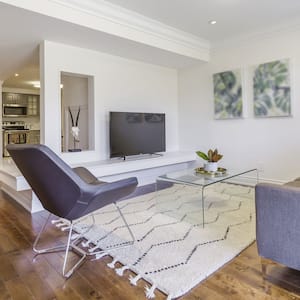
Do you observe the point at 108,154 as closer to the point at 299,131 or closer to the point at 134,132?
the point at 134,132

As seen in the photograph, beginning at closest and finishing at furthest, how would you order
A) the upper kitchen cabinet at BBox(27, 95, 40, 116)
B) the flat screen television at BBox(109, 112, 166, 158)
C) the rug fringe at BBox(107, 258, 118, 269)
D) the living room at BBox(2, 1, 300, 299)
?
1. the rug fringe at BBox(107, 258, 118, 269)
2. the living room at BBox(2, 1, 300, 299)
3. the flat screen television at BBox(109, 112, 166, 158)
4. the upper kitchen cabinet at BBox(27, 95, 40, 116)

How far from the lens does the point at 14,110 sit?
863cm

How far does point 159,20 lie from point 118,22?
0.66 m

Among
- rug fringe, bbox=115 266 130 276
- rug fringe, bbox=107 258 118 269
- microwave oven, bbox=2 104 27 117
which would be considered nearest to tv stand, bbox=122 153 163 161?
rug fringe, bbox=107 258 118 269

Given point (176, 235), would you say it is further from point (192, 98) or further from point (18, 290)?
point (192, 98)

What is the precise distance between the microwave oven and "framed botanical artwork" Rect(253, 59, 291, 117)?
750 centimetres

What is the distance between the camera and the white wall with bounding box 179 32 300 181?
3.90 m

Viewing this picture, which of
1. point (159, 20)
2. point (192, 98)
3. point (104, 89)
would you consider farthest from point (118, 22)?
point (192, 98)

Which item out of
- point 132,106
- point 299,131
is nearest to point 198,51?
point 132,106

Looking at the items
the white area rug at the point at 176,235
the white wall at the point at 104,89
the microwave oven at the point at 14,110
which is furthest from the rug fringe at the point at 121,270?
the microwave oven at the point at 14,110

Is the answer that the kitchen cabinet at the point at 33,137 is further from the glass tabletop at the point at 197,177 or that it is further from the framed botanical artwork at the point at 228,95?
the glass tabletop at the point at 197,177

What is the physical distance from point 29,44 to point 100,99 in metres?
1.24

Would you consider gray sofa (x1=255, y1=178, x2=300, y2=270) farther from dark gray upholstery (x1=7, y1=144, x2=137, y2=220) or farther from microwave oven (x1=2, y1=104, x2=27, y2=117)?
microwave oven (x1=2, y1=104, x2=27, y2=117)

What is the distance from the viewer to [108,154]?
4.34 metres
